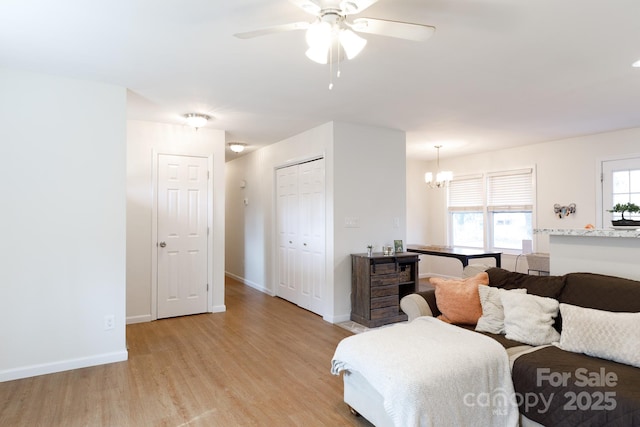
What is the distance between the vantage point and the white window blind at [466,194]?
22.1ft

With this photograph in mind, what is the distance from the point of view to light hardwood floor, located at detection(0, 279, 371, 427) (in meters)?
2.38

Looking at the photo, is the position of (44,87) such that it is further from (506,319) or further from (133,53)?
(506,319)

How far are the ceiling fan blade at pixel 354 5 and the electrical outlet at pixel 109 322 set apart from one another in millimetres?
3124

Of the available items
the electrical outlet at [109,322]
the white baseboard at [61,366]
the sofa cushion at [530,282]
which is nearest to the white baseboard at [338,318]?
the sofa cushion at [530,282]

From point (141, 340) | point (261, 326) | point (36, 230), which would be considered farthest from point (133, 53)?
point (261, 326)

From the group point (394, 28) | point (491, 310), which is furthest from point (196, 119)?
point (491, 310)

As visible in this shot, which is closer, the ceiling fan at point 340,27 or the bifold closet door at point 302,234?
the ceiling fan at point 340,27

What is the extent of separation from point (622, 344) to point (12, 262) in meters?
4.28

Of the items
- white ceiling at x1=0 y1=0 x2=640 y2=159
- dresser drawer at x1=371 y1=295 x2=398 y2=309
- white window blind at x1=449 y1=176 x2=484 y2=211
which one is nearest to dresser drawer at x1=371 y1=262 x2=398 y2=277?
dresser drawer at x1=371 y1=295 x2=398 y2=309

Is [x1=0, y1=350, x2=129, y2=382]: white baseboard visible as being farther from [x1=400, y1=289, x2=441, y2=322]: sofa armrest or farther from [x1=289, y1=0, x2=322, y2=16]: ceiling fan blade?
[x1=289, y1=0, x2=322, y2=16]: ceiling fan blade

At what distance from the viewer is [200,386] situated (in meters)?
2.82

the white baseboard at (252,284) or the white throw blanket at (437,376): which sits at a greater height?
the white throw blanket at (437,376)

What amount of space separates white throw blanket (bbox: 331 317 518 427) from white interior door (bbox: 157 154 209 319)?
3012 mm

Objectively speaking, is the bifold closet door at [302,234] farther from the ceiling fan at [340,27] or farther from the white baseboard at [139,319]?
the ceiling fan at [340,27]
